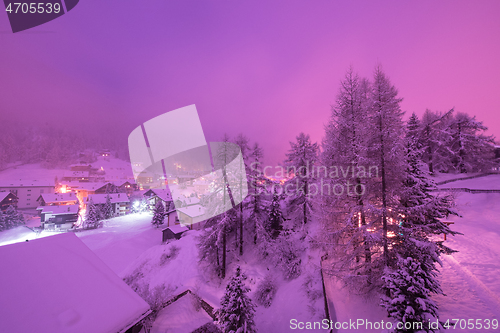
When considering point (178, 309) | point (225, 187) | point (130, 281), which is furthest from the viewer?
point (130, 281)

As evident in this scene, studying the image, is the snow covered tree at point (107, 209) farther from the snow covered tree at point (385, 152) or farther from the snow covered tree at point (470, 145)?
the snow covered tree at point (470, 145)

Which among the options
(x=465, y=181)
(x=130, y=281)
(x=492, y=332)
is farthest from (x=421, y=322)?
(x=465, y=181)

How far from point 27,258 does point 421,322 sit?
1344cm

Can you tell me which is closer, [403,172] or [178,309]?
[403,172]

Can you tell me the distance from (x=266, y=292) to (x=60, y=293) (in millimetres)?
11590

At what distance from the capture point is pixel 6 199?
51.5m

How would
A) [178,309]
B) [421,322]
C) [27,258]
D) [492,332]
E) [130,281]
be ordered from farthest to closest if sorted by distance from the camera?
1. [130,281]
2. [178,309]
3. [27,258]
4. [492,332]
5. [421,322]

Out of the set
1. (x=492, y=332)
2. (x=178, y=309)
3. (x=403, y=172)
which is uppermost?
(x=403, y=172)

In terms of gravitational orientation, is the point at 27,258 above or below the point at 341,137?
below

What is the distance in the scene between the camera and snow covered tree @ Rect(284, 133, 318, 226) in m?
19.4

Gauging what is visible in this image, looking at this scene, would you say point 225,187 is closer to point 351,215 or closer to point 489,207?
point 351,215

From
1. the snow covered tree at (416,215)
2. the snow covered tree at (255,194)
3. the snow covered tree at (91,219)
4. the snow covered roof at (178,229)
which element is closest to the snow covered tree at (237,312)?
the snow covered tree at (416,215)

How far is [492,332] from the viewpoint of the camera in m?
5.99

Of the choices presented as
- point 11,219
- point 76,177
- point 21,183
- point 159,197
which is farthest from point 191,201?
point 76,177
